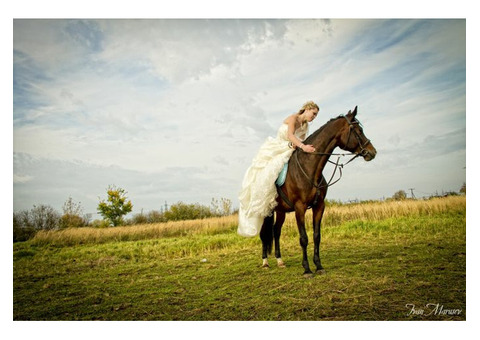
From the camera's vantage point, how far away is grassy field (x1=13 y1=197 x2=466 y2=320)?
3434 mm

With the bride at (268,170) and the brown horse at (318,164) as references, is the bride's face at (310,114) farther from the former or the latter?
the brown horse at (318,164)

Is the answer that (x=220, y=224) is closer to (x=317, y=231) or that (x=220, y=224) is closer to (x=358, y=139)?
(x=317, y=231)

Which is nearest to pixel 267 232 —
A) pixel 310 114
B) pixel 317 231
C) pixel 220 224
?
pixel 317 231

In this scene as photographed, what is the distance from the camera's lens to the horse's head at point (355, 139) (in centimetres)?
396

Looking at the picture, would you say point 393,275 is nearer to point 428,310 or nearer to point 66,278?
point 428,310

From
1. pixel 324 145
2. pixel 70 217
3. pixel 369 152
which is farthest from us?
pixel 70 217

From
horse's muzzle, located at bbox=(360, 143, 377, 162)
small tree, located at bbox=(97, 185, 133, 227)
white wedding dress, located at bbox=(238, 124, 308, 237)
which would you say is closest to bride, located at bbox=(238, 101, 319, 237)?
white wedding dress, located at bbox=(238, 124, 308, 237)

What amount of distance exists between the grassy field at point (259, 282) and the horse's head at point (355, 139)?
161cm

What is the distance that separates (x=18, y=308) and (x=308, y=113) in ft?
16.2

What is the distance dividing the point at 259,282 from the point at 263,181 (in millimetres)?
1435

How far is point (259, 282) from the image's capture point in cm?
423

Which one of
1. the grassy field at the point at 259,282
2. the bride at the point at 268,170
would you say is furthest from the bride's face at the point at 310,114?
the grassy field at the point at 259,282

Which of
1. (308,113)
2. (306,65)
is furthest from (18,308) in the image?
(306,65)

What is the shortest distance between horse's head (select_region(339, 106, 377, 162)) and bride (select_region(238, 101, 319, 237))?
A: 0.57 m
